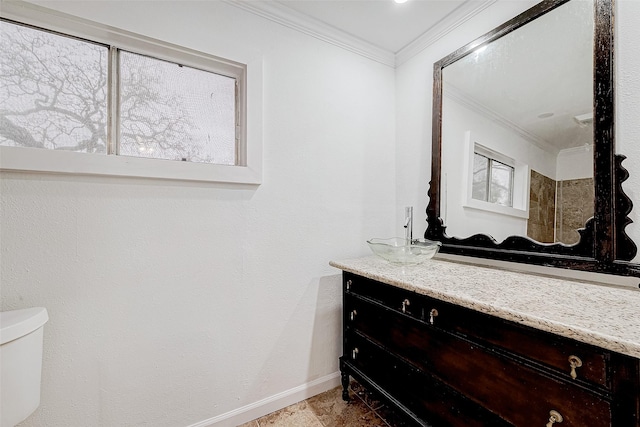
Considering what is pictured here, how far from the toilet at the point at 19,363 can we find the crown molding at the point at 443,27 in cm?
251

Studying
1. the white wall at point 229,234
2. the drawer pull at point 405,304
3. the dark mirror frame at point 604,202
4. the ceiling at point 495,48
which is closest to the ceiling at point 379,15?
the ceiling at point 495,48

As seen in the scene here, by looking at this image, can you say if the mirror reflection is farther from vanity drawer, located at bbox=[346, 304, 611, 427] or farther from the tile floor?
the tile floor

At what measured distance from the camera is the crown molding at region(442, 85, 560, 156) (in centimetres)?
131

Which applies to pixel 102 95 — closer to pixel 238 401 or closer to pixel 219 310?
pixel 219 310

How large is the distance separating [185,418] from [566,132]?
229 centimetres

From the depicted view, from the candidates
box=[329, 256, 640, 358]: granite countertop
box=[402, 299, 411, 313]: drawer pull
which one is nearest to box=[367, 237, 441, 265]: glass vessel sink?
box=[329, 256, 640, 358]: granite countertop

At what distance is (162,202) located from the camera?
4.43 feet

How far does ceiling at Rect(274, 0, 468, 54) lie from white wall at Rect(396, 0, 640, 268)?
0.48 feet

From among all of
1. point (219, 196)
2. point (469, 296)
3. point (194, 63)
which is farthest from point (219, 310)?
point (194, 63)

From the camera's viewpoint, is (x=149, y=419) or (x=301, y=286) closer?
(x=149, y=419)

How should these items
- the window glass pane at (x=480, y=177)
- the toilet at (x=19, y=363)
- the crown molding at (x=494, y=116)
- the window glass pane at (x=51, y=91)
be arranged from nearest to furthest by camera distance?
the toilet at (x=19, y=363) < the window glass pane at (x=51, y=91) < the crown molding at (x=494, y=116) < the window glass pane at (x=480, y=177)

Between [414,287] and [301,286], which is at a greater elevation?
[414,287]

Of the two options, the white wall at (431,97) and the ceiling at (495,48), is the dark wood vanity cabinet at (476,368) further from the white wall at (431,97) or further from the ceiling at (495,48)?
the ceiling at (495,48)

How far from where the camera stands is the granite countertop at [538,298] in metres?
0.67
